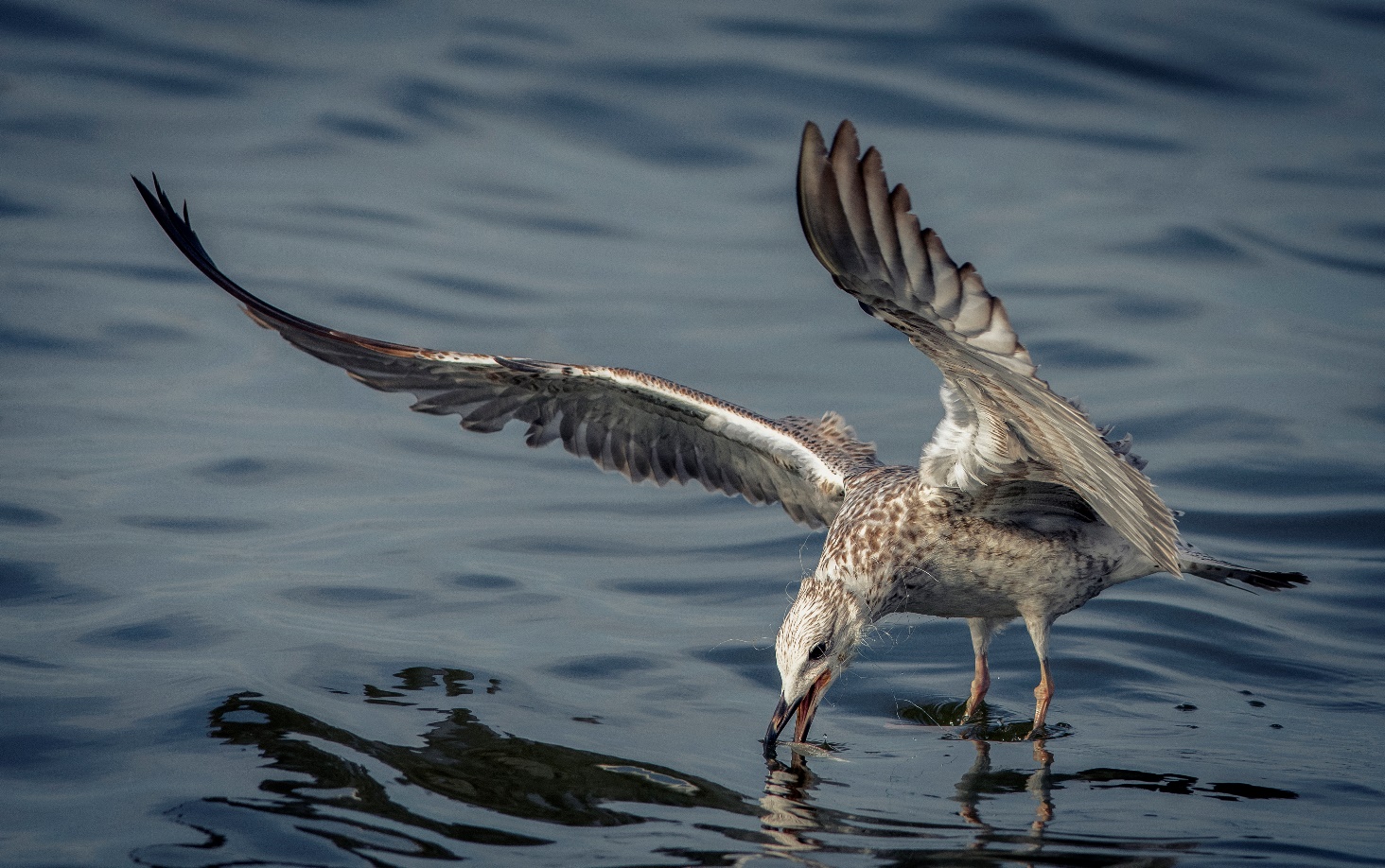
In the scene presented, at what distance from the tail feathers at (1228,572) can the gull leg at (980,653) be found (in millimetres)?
832

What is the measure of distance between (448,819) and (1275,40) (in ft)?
55.3

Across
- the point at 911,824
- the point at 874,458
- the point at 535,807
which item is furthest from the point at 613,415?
the point at 911,824

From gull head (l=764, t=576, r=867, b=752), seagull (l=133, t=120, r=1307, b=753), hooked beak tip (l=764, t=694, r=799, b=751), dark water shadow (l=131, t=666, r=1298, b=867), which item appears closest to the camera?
seagull (l=133, t=120, r=1307, b=753)

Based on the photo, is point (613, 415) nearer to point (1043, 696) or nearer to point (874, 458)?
point (874, 458)

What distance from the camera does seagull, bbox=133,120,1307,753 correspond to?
4.42m

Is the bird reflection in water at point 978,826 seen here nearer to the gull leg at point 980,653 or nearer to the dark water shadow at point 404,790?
the dark water shadow at point 404,790

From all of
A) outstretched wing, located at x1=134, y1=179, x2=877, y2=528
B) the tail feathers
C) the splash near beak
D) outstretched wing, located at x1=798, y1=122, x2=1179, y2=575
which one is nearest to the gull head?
the splash near beak

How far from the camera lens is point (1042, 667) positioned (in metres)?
6.30

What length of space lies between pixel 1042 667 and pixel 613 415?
2.35 metres

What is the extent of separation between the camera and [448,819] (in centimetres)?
497

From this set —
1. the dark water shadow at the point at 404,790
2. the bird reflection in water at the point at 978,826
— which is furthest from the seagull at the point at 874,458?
the dark water shadow at the point at 404,790

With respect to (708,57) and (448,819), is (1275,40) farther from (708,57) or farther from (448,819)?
(448,819)

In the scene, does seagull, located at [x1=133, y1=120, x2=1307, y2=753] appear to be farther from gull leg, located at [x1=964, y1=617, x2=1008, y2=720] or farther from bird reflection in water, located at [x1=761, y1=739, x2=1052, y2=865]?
bird reflection in water, located at [x1=761, y1=739, x2=1052, y2=865]

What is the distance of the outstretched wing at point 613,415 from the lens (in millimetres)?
6574
